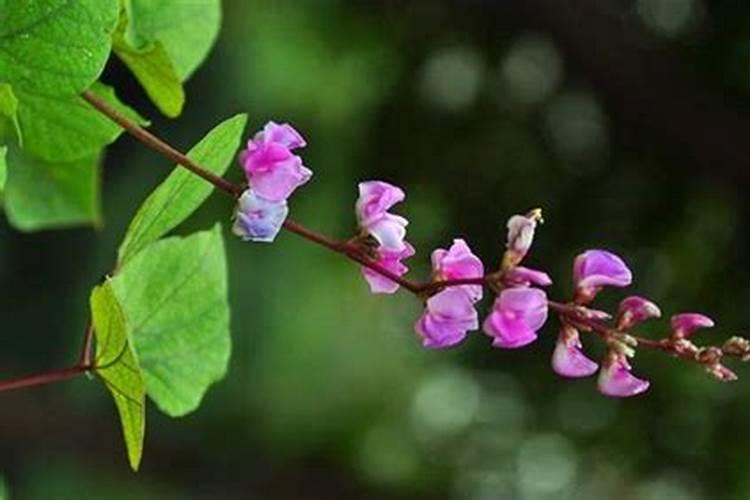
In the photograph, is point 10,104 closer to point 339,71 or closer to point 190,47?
point 190,47

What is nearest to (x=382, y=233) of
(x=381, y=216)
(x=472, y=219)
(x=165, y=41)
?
(x=381, y=216)

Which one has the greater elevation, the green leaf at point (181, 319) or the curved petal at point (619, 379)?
the curved petal at point (619, 379)

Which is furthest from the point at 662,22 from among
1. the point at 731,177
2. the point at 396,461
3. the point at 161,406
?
the point at 161,406

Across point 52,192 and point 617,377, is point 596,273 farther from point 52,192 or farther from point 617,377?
point 52,192

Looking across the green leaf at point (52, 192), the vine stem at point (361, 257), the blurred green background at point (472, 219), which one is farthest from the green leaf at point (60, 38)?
the blurred green background at point (472, 219)

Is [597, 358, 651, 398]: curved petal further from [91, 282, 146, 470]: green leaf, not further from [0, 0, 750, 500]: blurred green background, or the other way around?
[0, 0, 750, 500]: blurred green background

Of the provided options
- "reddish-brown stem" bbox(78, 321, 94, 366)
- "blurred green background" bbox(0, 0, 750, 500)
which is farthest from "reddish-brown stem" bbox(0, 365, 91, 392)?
"blurred green background" bbox(0, 0, 750, 500)

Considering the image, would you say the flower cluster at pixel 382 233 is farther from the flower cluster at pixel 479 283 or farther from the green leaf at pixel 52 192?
the green leaf at pixel 52 192
